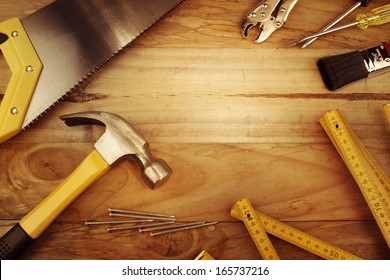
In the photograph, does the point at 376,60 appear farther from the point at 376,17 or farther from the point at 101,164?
the point at 101,164

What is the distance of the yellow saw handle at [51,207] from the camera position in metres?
1.26

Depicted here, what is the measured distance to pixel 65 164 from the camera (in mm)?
1407

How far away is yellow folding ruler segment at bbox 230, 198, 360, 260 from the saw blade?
0.64 meters

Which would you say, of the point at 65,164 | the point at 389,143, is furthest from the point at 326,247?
the point at 65,164

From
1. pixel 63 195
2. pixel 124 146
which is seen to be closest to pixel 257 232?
pixel 124 146

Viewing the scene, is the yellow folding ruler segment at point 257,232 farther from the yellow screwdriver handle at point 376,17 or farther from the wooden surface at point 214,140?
the yellow screwdriver handle at point 376,17

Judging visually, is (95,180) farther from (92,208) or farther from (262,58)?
(262,58)

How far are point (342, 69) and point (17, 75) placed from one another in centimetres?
101

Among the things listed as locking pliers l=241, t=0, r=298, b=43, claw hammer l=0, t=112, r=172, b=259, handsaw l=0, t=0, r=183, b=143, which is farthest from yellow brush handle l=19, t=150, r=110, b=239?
locking pliers l=241, t=0, r=298, b=43

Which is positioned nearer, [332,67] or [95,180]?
[95,180]

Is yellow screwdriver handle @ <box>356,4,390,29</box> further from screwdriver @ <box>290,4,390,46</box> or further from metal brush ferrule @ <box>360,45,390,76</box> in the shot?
metal brush ferrule @ <box>360,45,390,76</box>

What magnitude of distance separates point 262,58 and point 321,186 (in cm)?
46

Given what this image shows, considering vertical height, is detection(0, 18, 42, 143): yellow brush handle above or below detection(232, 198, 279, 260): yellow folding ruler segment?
above

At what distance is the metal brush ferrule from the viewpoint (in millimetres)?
1493
